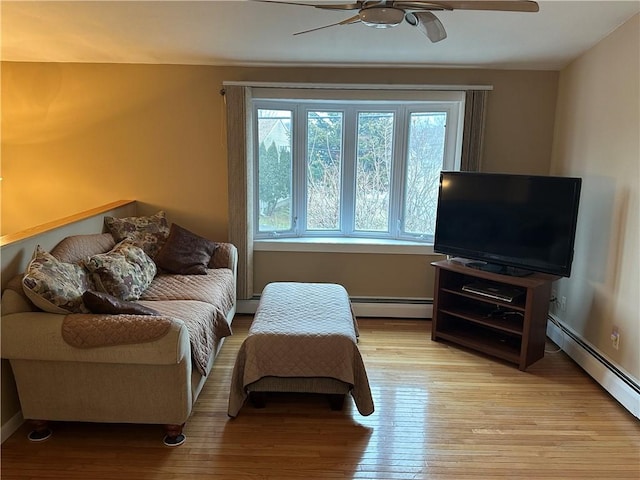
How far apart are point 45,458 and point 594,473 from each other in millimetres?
2666

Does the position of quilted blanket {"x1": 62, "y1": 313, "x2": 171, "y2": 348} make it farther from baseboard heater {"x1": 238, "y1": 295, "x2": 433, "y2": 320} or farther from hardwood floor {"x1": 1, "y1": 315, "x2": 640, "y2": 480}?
baseboard heater {"x1": 238, "y1": 295, "x2": 433, "y2": 320}

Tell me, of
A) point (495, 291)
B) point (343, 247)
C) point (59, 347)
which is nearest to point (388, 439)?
point (495, 291)

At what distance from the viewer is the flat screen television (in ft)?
10.3

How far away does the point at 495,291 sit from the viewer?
3.42m

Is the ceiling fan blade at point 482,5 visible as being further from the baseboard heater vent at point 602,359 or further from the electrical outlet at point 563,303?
the electrical outlet at point 563,303

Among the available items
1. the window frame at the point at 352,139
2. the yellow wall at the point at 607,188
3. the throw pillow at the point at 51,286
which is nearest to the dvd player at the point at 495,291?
the yellow wall at the point at 607,188

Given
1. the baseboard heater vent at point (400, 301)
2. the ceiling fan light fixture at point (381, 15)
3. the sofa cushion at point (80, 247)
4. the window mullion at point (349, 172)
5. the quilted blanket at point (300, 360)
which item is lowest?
the baseboard heater vent at point (400, 301)

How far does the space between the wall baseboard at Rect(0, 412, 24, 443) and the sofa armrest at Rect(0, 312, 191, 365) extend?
0.43m

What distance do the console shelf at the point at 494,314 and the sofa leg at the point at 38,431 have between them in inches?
108

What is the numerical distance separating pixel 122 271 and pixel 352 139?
7.76 ft

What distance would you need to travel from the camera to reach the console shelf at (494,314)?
10.7 feet

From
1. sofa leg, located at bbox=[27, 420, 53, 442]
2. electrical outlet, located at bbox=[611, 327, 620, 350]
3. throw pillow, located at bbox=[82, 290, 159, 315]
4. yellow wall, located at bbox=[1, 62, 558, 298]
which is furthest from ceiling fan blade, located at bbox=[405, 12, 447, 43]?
sofa leg, located at bbox=[27, 420, 53, 442]

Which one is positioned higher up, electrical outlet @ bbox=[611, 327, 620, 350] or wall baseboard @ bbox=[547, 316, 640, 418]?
electrical outlet @ bbox=[611, 327, 620, 350]


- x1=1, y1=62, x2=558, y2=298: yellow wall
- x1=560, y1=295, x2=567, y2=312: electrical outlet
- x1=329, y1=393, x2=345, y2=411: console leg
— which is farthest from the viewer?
x1=1, y1=62, x2=558, y2=298: yellow wall
